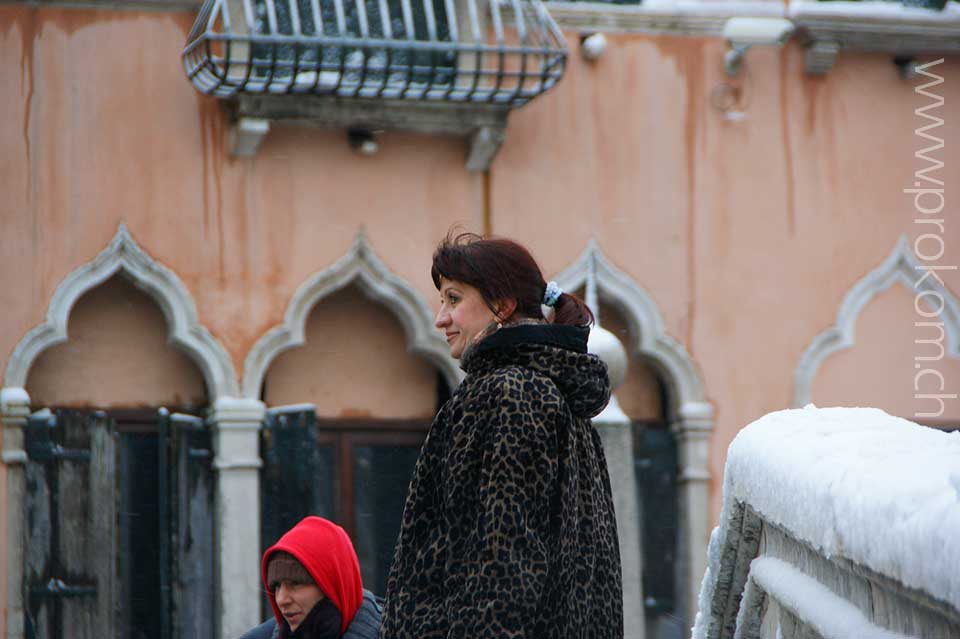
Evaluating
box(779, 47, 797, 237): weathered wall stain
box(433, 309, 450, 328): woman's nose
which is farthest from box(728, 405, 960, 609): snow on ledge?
box(779, 47, 797, 237): weathered wall stain

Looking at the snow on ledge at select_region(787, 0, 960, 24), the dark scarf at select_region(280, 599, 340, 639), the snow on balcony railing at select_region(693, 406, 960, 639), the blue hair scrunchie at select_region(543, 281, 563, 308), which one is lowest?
the dark scarf at select_region(280, 599, 340, 639)

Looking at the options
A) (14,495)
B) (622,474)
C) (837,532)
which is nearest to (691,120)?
(622,474)

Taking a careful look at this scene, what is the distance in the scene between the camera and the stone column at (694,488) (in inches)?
320

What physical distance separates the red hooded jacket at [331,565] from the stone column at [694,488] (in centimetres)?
421

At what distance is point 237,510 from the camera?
762 centimetres

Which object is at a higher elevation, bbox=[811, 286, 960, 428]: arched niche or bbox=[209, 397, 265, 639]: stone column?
bbox=[811, 286, 960, 428]: arched niche

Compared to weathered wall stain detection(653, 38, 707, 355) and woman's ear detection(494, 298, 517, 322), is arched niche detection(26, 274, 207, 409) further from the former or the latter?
woman's ear detection(494, 298, 517, 322)

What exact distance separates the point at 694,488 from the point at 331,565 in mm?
4367

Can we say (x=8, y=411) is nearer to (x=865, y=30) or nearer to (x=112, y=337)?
(x=112, y=337)

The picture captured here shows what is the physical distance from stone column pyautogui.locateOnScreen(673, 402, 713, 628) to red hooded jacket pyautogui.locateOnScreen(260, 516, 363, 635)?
4212 mm

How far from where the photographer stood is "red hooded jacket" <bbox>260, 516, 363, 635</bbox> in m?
4.06

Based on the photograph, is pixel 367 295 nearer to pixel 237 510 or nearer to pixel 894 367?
pixel 237 510

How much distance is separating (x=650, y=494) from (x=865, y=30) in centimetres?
273
